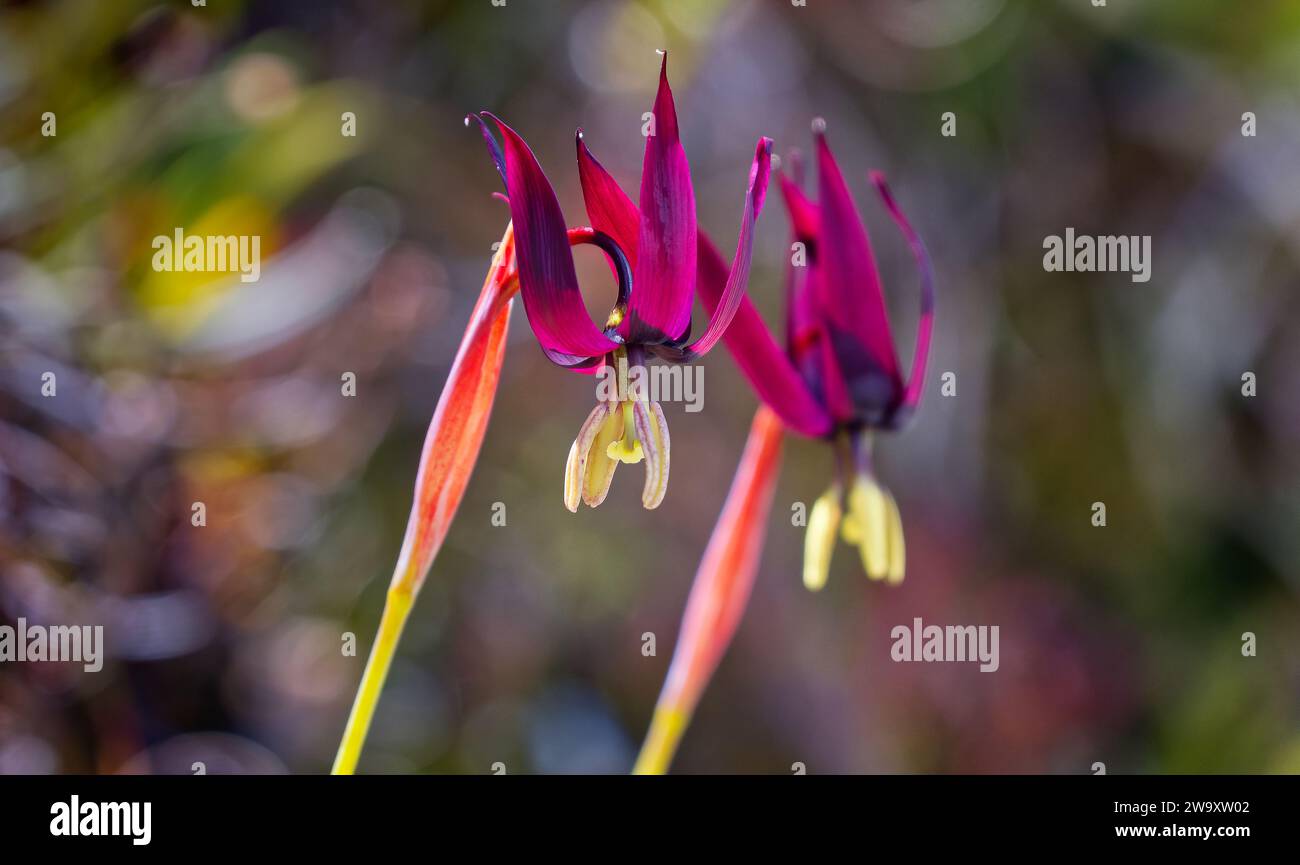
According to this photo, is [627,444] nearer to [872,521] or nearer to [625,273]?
[625,273]

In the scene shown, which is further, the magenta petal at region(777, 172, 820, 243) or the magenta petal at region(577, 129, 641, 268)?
the magenta petal at region(777, 172, 820, 243)

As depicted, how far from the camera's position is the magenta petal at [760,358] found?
63 centimetres

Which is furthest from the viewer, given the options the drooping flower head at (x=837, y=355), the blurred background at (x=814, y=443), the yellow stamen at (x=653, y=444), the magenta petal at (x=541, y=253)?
the blurred background at (x=814, y=443)

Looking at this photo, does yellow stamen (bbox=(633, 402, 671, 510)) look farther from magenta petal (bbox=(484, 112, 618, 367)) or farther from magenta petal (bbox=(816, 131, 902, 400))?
magenta petal (bbox=(816, 131, 902, 400))

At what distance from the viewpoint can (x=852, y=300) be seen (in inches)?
28.3

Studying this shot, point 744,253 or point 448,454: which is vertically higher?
point 744,253

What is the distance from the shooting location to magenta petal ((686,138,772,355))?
540 mm

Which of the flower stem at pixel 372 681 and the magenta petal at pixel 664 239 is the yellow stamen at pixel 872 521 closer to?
the magenta petal at pixel 664 239

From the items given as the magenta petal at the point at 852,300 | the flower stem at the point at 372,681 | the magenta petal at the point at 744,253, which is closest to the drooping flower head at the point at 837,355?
the magenta petal at the point at 852,300

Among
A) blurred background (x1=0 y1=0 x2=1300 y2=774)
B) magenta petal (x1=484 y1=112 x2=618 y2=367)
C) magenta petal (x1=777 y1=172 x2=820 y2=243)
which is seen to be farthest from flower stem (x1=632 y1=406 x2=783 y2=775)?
blurred background (x1=0 y1=0 x2=1300 y2=774)

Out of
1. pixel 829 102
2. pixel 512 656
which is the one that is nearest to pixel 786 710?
pixel 512 656

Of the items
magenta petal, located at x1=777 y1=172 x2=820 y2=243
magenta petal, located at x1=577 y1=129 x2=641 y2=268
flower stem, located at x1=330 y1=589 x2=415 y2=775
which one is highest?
magenta petal, located at x1=777 y1=172 x2=820 y2=243

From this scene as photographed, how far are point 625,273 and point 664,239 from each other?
1.7 inches

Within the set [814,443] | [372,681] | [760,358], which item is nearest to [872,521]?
[760,358]
